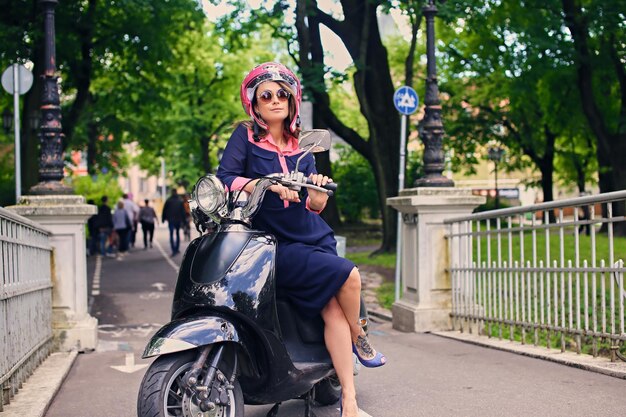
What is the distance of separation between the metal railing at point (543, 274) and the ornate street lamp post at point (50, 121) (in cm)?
423

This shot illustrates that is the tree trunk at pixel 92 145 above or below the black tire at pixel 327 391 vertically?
above

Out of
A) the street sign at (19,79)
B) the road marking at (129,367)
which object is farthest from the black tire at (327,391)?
the street sign at (19,79)

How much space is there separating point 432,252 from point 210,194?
→ 603cm

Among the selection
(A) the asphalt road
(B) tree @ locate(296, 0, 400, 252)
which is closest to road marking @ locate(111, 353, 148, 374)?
(A) the asphalt road

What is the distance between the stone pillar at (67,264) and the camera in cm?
912

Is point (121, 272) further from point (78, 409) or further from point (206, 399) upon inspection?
point (206, 399)

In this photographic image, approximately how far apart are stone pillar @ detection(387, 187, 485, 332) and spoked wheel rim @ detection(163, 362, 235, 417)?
612cm

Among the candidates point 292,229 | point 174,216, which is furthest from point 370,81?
point 292,229

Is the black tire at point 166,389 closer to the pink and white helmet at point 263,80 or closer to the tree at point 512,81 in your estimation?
the pink and white helmet at point 263,80

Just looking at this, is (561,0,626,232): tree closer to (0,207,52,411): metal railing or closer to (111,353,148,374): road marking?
(111,353,148,374): road marking

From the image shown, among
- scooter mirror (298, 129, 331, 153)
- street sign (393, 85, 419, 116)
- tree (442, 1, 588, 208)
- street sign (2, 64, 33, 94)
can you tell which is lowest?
scooter mirror (298, 129, 331, 153)

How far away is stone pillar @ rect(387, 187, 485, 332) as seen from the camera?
404 inches

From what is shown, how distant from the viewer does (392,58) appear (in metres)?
43.6

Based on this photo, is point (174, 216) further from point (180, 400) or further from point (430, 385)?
point (180, 400)
